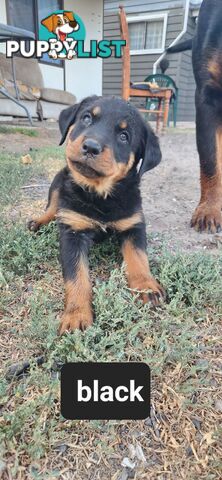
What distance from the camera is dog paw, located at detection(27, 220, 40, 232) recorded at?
2562 mm

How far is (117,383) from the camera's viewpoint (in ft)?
4.39

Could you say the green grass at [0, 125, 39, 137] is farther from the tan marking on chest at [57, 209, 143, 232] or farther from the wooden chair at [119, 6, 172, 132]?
the tan marking on chest at [57, 209, 143, 232]

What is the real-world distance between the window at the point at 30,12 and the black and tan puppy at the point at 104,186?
9.17 meters

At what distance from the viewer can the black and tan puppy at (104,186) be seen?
1.86 meters

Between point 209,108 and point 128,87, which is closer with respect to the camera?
point 209,108

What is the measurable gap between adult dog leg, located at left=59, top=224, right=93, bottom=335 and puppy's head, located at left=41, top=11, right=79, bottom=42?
942 centimetres

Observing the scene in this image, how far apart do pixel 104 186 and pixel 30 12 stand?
10268 millimetres

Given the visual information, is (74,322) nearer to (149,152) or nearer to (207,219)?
(149,152)

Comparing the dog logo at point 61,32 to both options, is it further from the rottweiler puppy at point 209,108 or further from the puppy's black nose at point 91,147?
the puppy's black nose at point 91,147

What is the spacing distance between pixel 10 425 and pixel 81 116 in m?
1.63

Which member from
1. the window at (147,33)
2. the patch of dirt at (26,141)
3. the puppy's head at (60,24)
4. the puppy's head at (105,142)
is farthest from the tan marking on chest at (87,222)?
the window at (147,33)

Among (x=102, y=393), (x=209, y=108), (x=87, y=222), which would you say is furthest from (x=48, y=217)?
(x=102, y=393)

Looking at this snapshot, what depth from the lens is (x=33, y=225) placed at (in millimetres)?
2586

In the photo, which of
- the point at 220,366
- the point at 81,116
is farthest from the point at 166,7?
the point at 220,366
